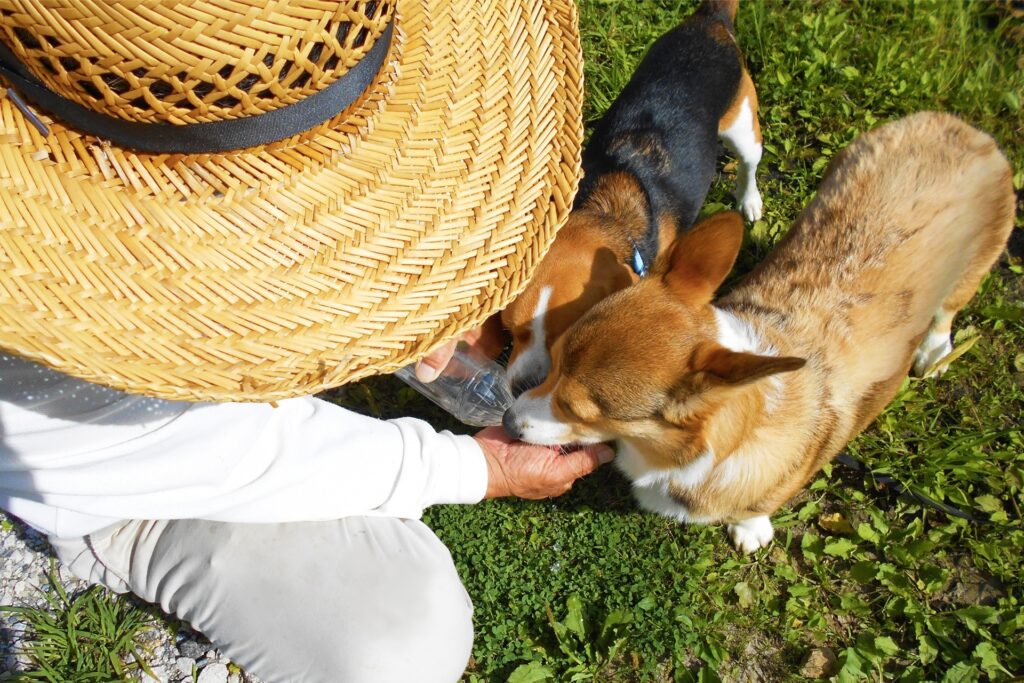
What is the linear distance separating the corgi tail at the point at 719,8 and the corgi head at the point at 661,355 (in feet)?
6.56

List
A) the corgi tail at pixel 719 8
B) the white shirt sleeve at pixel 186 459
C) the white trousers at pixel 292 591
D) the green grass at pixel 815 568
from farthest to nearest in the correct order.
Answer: the corgi tail at pixel 719 8 < the green grass at pixel 815 568 < the white trousers at pixel 292 591 < the white shirt sleeve at pixel 186 459

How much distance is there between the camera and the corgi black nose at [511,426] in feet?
9.41

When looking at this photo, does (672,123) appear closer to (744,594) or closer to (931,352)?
(931,352)

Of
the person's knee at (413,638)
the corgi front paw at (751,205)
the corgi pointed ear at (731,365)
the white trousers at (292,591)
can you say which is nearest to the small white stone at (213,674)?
the white trousers at (292,591)

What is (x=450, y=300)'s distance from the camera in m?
1.75

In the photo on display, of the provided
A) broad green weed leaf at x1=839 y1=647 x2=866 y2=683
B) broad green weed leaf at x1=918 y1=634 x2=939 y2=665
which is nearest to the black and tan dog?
broad green weed leaf at x1=839 y1=647 x2=866 y2=683

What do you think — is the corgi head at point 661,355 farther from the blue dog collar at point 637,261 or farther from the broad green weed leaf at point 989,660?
the broad green weed leaf at point 989,660

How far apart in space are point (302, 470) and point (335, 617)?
0.48 metres

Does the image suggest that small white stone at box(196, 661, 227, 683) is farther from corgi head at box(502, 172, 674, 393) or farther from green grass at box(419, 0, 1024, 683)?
corgi head at box(502, 172, 674, 393)

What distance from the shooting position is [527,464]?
3070mm

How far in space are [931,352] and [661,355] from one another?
193 cm

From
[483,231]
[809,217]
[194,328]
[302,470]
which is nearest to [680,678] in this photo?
[302,470]

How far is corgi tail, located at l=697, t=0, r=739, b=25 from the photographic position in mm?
3996

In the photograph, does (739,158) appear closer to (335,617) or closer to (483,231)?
(483,231)
